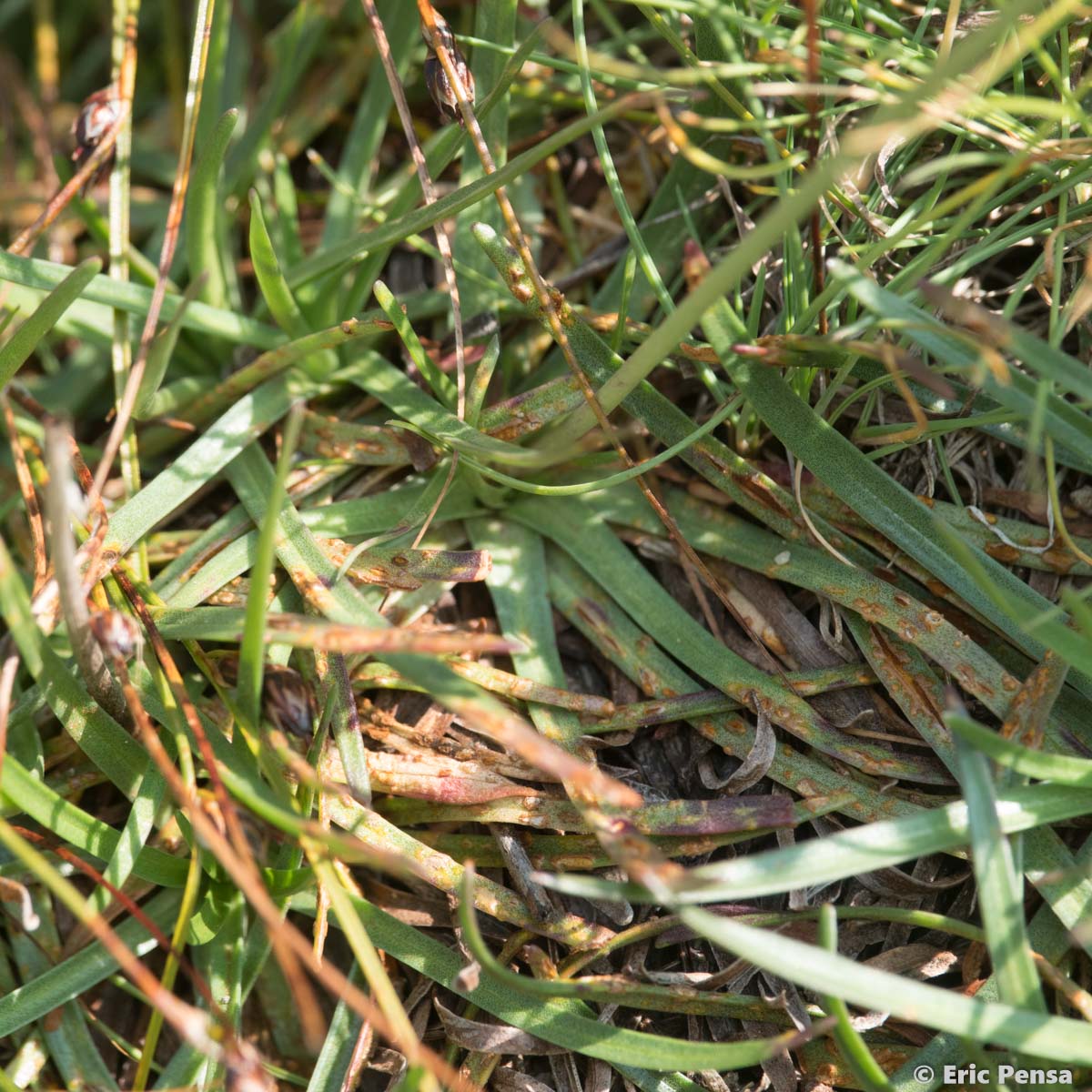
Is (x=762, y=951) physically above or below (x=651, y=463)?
below

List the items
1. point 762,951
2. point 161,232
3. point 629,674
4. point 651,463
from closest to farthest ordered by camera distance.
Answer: point 762,951 → point 651,463 → point 629,674 → point 161,232

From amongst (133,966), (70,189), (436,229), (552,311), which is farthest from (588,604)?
(70,189)

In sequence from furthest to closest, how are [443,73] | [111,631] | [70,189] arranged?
1. [70,189]
2. [443,73]
3. [111,631]

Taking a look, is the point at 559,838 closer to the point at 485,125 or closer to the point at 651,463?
the point at 651,463

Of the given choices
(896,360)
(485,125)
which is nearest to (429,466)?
(485,125)

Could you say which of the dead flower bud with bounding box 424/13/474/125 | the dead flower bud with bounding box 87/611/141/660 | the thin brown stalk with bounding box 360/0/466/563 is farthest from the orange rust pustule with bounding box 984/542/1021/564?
the dead flower bud with bounding box 87/611/141/660

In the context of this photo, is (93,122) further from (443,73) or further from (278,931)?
(278,931)

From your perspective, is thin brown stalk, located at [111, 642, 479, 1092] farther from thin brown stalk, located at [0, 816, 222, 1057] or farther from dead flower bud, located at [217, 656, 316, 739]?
dead flower bud, located at [217, 656, 316, 739]
